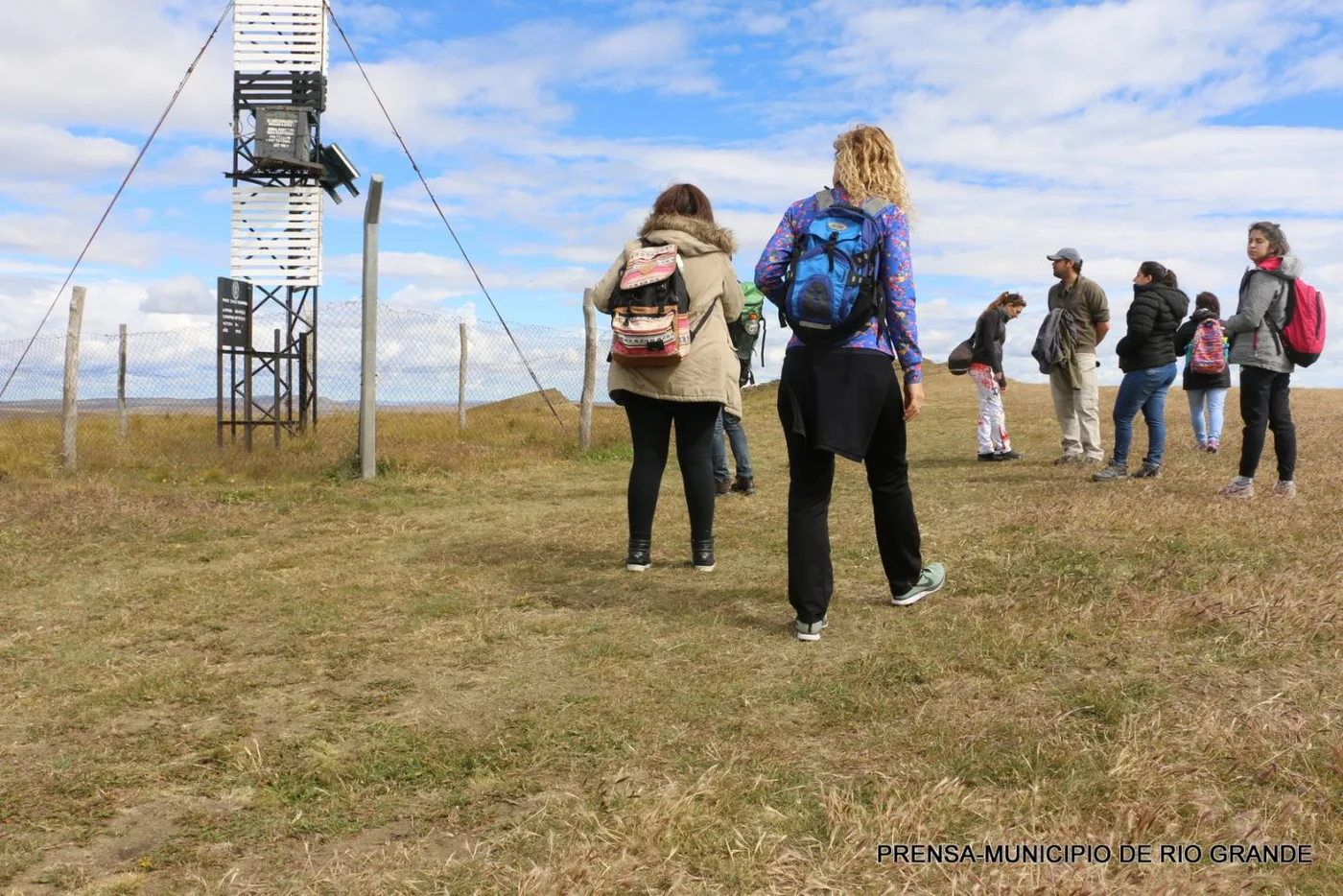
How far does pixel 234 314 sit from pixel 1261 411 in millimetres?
12855

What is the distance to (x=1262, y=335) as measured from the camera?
6672 mm

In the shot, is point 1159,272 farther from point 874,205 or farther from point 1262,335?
point 874,205

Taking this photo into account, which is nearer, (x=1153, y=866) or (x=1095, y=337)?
(x=1153, y=866)

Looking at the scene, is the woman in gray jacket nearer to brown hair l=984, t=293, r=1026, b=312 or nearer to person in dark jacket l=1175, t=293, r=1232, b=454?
person in dark jacket l=1175, t=293, r=1232, b=454

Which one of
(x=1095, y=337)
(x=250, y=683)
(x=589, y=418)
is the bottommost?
(x=250, y=683)

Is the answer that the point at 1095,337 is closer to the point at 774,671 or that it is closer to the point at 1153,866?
the point at 774,671

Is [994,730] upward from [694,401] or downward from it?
downward

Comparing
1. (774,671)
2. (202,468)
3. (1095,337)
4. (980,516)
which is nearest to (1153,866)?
(774,671)

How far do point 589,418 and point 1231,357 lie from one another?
7393mm

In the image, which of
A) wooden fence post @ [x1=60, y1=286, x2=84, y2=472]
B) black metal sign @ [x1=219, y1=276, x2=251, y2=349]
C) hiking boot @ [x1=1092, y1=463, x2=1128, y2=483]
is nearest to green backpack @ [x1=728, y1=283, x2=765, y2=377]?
hiking boot @ [x1=1092, y1=463, x2=1128, y2=483]

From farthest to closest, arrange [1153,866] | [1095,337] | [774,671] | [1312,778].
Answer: [1095,337] → [774,671] → [1312,778] → [1153,866]

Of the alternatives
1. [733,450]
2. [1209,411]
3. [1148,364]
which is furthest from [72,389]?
[1209,411]

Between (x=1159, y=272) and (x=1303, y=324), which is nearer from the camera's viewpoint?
(x=1303, y=324)

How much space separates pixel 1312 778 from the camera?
258 cm
